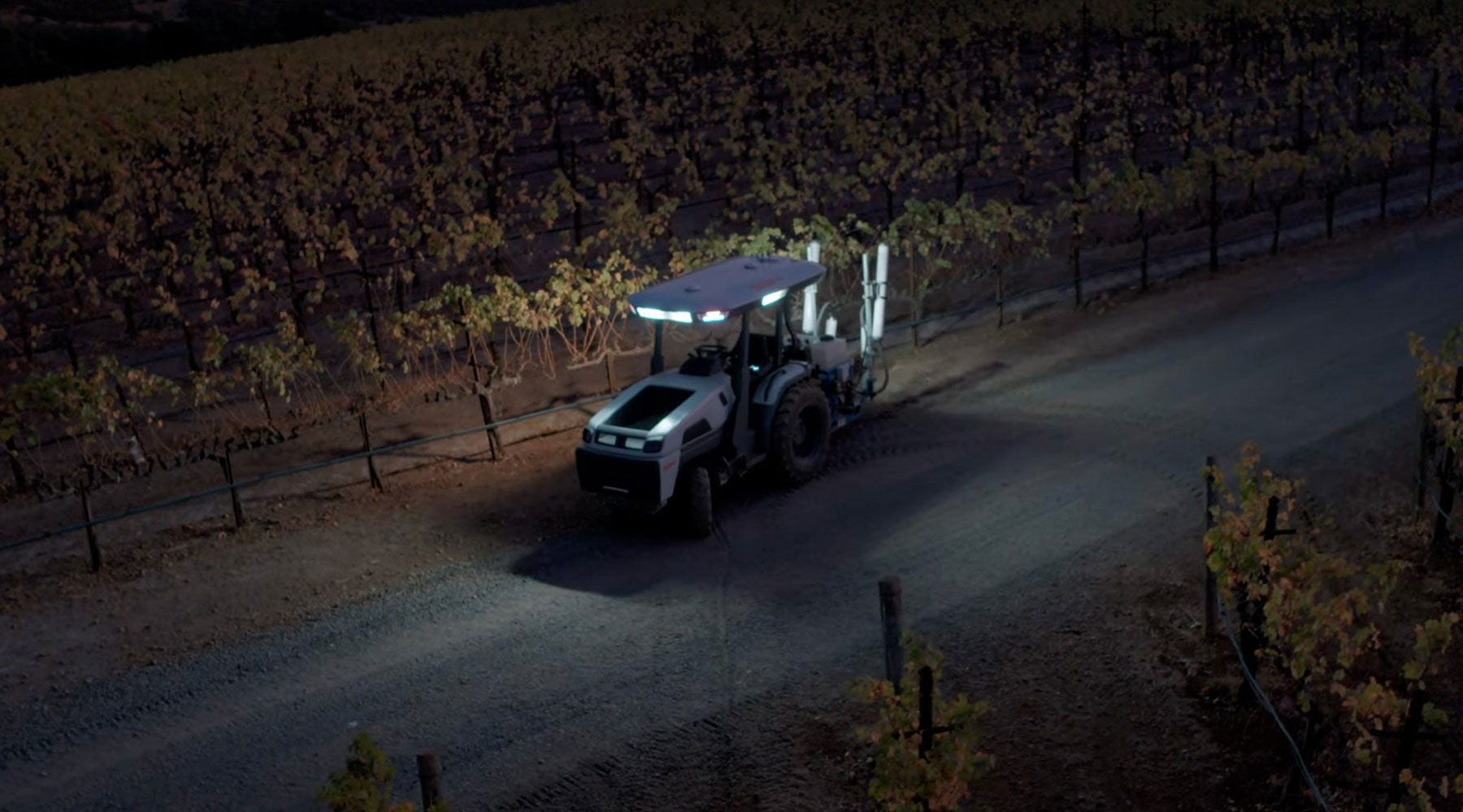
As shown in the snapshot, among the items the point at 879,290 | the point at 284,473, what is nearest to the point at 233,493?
the point at 284,473

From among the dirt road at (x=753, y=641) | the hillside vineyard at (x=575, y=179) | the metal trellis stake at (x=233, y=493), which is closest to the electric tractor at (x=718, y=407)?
the dirt road at (x=753, y=641)

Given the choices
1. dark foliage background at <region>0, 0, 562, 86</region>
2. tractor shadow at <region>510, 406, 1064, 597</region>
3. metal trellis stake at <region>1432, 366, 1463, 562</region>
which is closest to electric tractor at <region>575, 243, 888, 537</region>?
tractor shadow at <region>510, 406, 1064, 597</region>

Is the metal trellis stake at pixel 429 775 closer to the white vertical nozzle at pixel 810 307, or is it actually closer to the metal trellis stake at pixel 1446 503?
the metal trellis stake at pixel 1446 503

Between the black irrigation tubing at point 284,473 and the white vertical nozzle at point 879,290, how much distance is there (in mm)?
3137

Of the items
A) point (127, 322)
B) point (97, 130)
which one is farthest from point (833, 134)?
point (97, 130)

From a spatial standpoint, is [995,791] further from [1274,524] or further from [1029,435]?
[1029,435]

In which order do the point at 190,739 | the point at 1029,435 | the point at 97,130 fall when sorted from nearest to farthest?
the point at 190,739
the point at 1029,435
the point at 97,130

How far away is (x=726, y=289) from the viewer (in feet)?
39.1

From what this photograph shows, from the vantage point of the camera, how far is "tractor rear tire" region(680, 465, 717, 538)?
37.7ft

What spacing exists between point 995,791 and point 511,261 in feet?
52.0

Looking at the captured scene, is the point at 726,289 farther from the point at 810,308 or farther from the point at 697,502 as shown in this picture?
the point at 810,308

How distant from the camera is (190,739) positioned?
29.3 feet

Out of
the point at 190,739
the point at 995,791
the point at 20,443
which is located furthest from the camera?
the point at 20,443

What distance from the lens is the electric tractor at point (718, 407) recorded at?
11.3 metres
